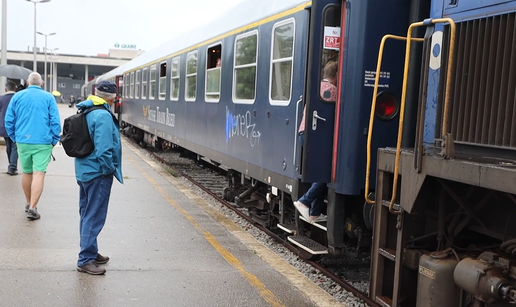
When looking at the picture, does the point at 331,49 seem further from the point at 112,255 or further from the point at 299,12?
the point at 112,255

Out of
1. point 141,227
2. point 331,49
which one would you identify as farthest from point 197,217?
point 331,49

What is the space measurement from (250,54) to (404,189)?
169 inches

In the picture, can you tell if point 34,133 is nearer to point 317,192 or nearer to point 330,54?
point 317,192

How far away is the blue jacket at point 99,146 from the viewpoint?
5301 mm

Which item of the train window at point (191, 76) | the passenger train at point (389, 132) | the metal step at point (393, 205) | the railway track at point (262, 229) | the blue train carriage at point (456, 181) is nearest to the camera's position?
the blue train carriage at point (456, 181)

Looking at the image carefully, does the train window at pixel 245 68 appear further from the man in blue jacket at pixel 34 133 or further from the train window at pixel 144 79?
the train window at pixel 144 79

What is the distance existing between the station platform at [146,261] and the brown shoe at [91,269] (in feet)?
0.17

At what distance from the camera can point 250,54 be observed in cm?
776

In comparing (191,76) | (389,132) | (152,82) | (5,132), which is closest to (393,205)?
(389,132)

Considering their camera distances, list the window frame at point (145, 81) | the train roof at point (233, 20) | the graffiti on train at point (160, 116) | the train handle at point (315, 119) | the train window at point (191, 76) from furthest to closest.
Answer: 1. the window frame at point (145, 81)
2. the graffiti on train at point (160, 116)
3. the train window at point (191, 76)
4. the train roof at point (233, 20)
5. the train handle at point (315, 119)

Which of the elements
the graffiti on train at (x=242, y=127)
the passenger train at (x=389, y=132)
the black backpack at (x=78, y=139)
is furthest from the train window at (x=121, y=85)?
the black backpack at (x=78, y=139)

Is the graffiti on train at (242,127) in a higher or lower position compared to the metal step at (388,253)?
higher

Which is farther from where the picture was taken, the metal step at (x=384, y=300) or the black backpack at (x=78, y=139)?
the black backpack at (x=78, y=139)

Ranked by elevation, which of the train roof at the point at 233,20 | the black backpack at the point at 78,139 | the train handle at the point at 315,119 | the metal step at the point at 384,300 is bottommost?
the metal step at the point at 384,300
